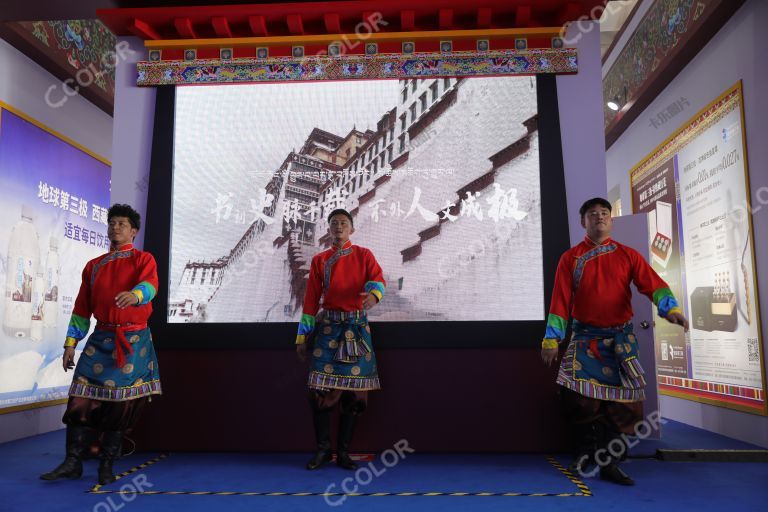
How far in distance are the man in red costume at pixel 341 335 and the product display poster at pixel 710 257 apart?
2.66 m

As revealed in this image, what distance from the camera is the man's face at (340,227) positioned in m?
3.44

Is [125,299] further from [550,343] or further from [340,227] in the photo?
[550,343]

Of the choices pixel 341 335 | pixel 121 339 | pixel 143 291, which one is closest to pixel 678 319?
pixel 341 335

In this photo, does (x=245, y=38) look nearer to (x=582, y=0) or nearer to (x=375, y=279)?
(x=375, y=279)

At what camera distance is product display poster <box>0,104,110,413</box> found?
4.18 m

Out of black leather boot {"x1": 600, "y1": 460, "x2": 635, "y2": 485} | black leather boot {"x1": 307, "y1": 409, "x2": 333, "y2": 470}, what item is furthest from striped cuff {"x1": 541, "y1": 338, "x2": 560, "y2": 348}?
black leather boot {"x1": 307, "y1": 409, "x2": 333, "y2": 470}

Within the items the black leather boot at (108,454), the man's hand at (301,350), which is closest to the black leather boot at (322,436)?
the man's hand at (301,350)

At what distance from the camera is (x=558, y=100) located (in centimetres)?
386

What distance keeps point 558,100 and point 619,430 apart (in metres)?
2.11

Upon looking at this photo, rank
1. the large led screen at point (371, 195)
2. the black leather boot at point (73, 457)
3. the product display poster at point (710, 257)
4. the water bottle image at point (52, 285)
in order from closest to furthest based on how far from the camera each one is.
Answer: the black leather boot at point (73, 457) < the large led screen at point (371, 195) < the product display poster at point (710, 257) < the water bottle image at point (52, 285)

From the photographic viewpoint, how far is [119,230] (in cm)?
312

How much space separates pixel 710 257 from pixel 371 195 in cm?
281

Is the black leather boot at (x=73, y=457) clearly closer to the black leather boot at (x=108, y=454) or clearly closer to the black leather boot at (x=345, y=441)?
the black leather boot at (x=108, y=454)

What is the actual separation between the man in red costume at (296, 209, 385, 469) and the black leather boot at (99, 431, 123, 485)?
0.99m
